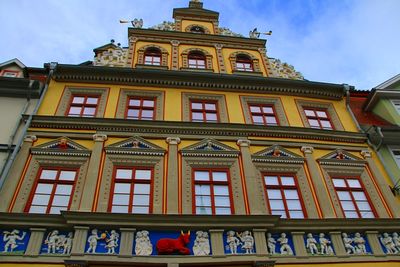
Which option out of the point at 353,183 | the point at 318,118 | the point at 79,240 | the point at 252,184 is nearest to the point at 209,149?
the point at 252,184

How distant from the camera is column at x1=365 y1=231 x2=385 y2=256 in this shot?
1180 cm

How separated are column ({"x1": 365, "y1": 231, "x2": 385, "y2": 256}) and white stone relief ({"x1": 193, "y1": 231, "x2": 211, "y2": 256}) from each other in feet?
16.4

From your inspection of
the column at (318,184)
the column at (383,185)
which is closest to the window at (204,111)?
the column at (318,184)

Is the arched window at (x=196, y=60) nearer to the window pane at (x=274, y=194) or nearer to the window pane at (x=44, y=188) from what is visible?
the window pane at (x=274, y=194)

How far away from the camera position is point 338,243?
1182cm

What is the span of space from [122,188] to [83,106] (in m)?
4.68

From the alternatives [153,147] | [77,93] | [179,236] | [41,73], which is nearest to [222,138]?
[153,147]

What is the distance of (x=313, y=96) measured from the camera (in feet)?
58.6

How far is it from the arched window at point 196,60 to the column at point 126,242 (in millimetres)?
9397

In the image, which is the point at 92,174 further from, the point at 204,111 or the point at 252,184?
the point at 204,111

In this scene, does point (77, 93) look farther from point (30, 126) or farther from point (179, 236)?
point (179, 236)

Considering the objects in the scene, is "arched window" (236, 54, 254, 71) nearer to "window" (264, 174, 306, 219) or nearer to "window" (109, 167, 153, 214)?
"window" (264, 174, 306, 219)

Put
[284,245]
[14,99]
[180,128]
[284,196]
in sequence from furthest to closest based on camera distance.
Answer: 1. [14,99]
2. [180,128]
3. [284,196]
4. [284,245]

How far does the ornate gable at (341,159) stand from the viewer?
1467 centimetres
